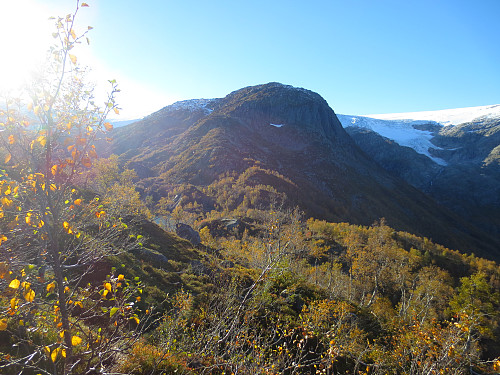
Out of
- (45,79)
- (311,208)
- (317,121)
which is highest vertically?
(317,121)

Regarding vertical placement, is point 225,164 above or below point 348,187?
above

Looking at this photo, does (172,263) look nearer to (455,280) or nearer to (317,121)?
(455,280)

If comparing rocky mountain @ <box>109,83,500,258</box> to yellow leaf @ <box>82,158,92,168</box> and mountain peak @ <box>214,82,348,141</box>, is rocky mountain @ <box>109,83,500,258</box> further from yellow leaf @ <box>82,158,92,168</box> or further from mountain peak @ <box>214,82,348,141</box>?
yellow leaf @ <box>82,158,92,168</box>

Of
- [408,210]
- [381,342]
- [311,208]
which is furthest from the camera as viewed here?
[408,210]

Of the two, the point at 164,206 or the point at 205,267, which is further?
the point at 164,206

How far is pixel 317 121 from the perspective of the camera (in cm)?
17862

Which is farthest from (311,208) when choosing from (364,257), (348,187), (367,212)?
(364,257)

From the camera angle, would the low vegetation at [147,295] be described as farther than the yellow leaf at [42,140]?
Yes

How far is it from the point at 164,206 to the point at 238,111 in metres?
112

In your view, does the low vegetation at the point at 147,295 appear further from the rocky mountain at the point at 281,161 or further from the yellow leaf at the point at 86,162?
the rocky mountain at the point at 281,161

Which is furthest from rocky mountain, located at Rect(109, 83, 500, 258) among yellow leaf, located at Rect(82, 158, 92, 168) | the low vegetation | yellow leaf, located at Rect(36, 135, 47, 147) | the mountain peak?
yellow leaf, located at Rect(36, 135, 47, 147)

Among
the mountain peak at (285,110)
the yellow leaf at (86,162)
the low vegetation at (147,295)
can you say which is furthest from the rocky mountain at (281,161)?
the yellow leaf at (86,162)

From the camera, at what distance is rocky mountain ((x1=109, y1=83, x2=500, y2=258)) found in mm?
106812

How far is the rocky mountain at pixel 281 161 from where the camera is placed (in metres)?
107
